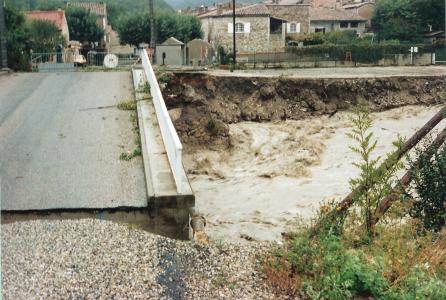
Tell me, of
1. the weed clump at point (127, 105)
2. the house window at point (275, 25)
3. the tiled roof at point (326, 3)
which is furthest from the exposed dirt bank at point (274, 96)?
the tiled roof at point (326, 3)

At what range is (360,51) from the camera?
44188mm

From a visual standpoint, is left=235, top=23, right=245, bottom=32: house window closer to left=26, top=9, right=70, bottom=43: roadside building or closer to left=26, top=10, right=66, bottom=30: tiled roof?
left=26, top=9, right=70, bottom=43: roadside building

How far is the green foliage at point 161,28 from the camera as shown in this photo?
59031mm

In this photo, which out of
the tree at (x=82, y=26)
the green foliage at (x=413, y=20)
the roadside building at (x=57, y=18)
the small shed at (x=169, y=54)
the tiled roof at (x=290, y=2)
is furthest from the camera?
the tiled roof at (x=290, y=2)

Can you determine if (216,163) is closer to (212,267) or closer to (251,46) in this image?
(212,267)

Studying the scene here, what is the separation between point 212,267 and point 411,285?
236cm

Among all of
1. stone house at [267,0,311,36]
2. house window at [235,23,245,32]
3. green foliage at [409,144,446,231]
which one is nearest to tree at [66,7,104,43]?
house window at [235,23,245,32]

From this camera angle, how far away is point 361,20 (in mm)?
73188

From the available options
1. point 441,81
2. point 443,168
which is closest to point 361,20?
point 441,81

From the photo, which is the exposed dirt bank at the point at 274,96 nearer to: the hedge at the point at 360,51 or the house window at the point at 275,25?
the hedge at the point at 360,51

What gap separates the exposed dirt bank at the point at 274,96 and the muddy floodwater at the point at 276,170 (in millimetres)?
607

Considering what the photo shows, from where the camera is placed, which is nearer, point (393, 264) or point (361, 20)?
point (393, 264)

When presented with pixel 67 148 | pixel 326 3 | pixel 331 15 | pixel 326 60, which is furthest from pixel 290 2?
pixel 67 148

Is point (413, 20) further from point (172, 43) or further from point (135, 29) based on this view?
point (172, 43)
